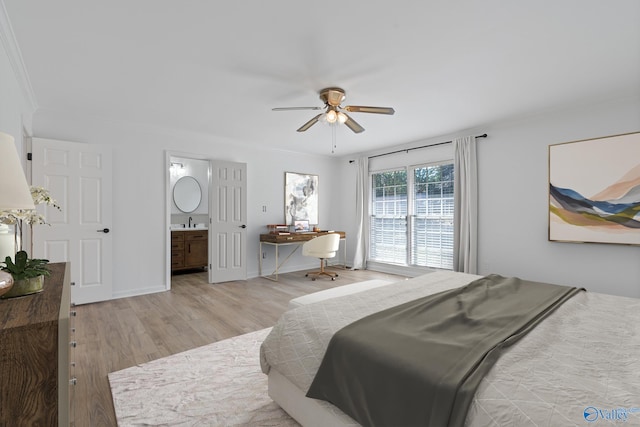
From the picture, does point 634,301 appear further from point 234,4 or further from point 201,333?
point 201,333

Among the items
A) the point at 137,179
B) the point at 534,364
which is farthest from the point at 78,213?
the point at 534,364

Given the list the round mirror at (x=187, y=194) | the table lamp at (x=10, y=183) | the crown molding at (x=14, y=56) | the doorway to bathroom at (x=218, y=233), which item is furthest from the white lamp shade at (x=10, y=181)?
the round mirror at (x=187, y=194)

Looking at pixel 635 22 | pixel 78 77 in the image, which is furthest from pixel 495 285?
pixel 78 77

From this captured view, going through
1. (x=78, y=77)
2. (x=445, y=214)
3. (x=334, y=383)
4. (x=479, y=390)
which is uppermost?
(x=78, y=77)

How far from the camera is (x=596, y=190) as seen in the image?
3.39 metres

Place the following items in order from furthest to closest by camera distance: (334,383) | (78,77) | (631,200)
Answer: (631,200), (78,77), (334,383)

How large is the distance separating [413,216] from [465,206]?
104 cm

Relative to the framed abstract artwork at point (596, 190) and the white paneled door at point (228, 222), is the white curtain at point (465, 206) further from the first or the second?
the white paneled door at point (228, 222)

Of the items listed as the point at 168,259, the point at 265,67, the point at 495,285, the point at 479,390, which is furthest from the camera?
the point at 168,259

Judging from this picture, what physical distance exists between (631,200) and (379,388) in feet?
12.3

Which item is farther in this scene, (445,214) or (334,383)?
(445,214)

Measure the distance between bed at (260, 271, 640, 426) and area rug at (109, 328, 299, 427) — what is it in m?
0.19

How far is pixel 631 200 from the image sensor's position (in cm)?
320

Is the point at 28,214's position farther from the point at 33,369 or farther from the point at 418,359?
the point at 418,359
